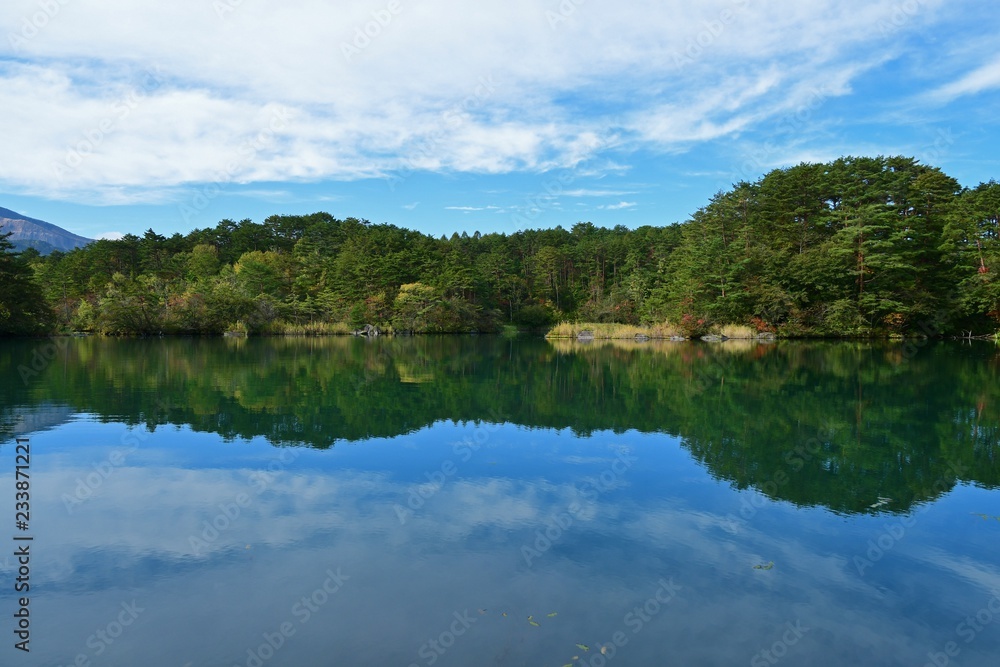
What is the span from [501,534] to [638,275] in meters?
40.6

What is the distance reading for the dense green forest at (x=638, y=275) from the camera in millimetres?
29297

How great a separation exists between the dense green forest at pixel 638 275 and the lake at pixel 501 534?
70.3 feet

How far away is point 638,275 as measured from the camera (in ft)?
143

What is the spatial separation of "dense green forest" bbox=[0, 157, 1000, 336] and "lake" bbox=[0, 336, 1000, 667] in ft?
70.3

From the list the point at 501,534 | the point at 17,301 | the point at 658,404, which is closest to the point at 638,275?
the point at 658,404

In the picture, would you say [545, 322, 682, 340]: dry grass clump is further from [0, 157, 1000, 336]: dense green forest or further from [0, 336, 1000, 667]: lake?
[0, 336, 1000, 667]: lake

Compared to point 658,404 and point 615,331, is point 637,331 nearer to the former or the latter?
point 615,331

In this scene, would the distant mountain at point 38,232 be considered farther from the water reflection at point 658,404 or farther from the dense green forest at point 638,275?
the water reflection at point 658,404

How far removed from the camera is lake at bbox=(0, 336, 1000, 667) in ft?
10.3

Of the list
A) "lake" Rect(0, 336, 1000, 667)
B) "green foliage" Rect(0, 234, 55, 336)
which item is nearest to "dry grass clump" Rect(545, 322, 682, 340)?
"lake" Rect(0, 336, 1000, 667)

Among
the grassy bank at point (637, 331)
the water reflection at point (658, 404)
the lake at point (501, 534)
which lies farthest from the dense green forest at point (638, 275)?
the lake at point (501, 534)

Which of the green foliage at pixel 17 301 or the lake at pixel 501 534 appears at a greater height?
the green foliage at pixel 17 301

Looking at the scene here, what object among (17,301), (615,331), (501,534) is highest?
(17,301)

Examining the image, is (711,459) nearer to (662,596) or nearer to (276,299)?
(662,596)
